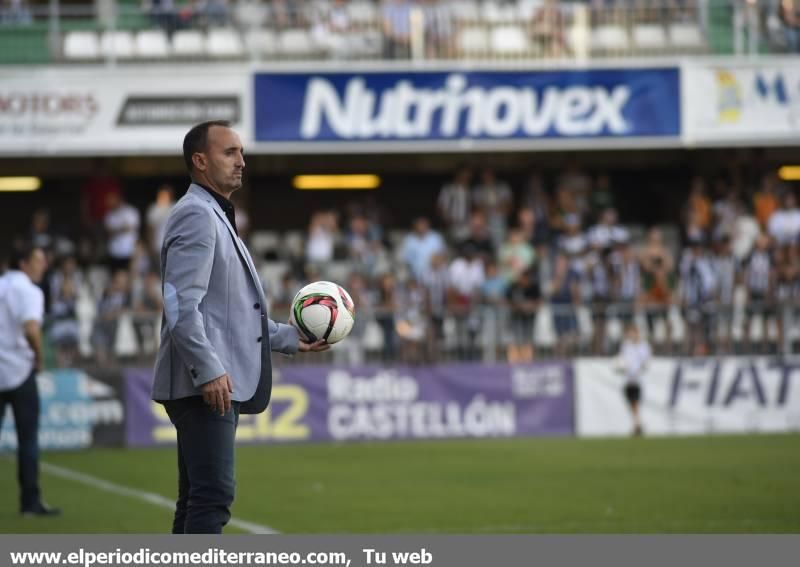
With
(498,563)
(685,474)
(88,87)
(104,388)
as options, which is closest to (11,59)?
(88,87)

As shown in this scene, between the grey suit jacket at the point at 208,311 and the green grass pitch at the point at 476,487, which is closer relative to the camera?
the grey suit jacket at the point at 208,311

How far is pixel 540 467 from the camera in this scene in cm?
1719

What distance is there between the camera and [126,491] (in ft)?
49.1

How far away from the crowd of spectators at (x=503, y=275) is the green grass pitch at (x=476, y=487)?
1958 mm

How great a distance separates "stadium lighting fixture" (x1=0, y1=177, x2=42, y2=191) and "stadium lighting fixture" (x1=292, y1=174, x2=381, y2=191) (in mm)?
5188

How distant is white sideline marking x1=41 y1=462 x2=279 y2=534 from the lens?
37.8 feet

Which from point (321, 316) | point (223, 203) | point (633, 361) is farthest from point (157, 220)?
point (223, 203)

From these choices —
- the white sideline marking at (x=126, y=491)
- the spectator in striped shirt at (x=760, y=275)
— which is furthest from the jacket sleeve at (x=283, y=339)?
the spectator in striped shirt at (x=760, y=275)

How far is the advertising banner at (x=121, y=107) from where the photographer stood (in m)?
25.9

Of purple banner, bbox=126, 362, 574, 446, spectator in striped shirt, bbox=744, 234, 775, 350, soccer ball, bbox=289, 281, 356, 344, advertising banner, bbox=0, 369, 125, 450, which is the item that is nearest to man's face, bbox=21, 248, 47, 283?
soccer ball, bbox=289, 281, 356, 344

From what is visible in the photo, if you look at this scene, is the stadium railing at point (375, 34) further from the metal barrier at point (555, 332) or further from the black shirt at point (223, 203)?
the black shirt at point (223, 203)

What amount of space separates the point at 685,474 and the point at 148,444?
367 inches

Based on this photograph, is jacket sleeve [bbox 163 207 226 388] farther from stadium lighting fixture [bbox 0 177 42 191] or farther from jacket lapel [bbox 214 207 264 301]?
stadium lighting fixture [bbox 0 177 42 191]

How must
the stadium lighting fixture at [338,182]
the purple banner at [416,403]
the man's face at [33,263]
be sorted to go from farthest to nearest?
1. the stadium lighting fixture at [338,182]
2. the purple banner at [416,403]
3. the man's face at [33,263]
